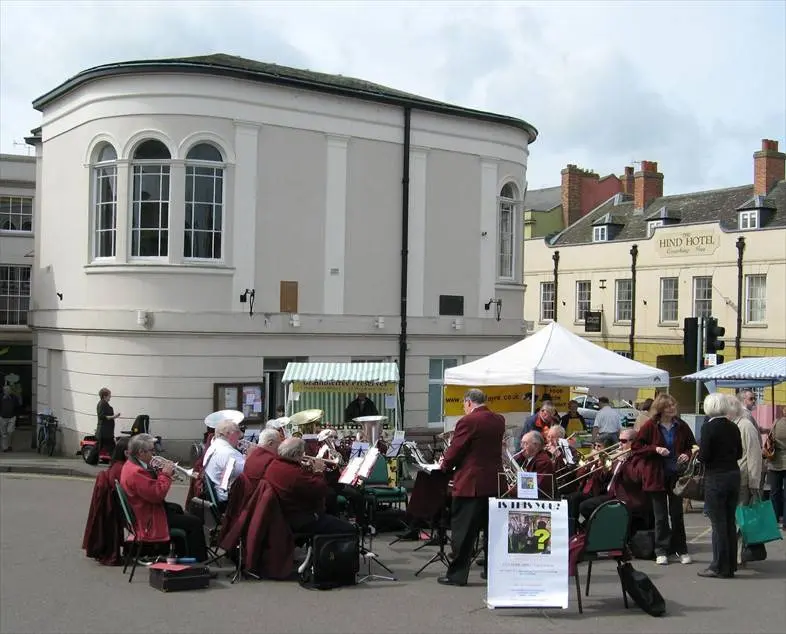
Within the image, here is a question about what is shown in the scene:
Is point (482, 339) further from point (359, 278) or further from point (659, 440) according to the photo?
point (659, 440)

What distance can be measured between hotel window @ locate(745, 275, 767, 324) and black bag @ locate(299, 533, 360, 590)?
1229 inches

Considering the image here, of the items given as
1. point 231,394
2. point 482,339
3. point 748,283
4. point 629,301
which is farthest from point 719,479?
point 629,301

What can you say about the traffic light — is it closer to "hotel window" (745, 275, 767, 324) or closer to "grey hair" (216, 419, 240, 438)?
"grey hair" (216, 419, 240, 438)

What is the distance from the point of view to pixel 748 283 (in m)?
37.8

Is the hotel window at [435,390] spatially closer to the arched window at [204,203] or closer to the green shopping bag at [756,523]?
the arched window at [204,203]

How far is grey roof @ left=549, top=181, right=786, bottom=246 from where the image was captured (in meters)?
39.8

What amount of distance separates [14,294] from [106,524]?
24.3 metres

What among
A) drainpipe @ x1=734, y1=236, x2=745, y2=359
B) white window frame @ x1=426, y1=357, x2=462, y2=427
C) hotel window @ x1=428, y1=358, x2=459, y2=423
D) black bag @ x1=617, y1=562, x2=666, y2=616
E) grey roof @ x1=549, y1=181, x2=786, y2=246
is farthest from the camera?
grey roof @ x1=549, y1=181, x2=786, y2=246

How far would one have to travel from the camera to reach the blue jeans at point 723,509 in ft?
32.3

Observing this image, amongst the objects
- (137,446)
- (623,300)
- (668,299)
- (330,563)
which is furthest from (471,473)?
(623,300)

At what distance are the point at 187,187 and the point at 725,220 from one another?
91.7 ft

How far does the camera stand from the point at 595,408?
103 feet

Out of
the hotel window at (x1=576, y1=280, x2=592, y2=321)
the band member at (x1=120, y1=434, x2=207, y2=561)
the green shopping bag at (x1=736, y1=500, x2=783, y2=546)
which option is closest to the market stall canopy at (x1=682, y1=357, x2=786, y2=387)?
the green shopping bag at (x1=736, y1=500, x2=783, y2=546)

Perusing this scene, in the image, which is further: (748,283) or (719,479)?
(748,283)
